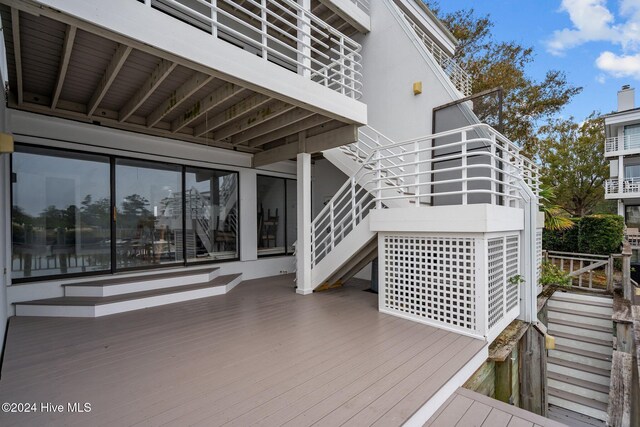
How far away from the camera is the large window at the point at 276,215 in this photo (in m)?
7.38

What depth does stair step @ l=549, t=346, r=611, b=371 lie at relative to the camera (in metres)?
5.38

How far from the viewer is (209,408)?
2092mm

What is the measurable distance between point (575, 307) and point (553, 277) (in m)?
0.85

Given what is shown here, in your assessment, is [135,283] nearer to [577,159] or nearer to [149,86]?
[149,86]

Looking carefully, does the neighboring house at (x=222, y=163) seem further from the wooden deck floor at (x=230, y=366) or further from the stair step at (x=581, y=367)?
the stair step at (x=581, y=367)

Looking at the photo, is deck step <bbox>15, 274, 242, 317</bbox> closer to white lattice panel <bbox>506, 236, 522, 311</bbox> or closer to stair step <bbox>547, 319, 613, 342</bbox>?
white lattice panel <bbox>506, 236, 522, 311</bbox>

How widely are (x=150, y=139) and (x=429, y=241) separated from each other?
5180 millimetres

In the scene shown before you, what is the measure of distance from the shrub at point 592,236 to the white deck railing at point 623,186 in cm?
866

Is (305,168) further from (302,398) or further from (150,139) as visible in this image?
(302,398)

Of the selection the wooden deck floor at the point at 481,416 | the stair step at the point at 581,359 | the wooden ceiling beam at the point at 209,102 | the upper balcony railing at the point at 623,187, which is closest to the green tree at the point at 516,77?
the stair step at the point at 581,359

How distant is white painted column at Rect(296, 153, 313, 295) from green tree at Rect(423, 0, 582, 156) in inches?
315

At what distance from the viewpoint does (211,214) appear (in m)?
6.43

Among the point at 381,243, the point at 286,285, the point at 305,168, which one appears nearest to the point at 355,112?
the point at 305,168

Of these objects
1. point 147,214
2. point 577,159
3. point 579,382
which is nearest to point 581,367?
point 579,382
